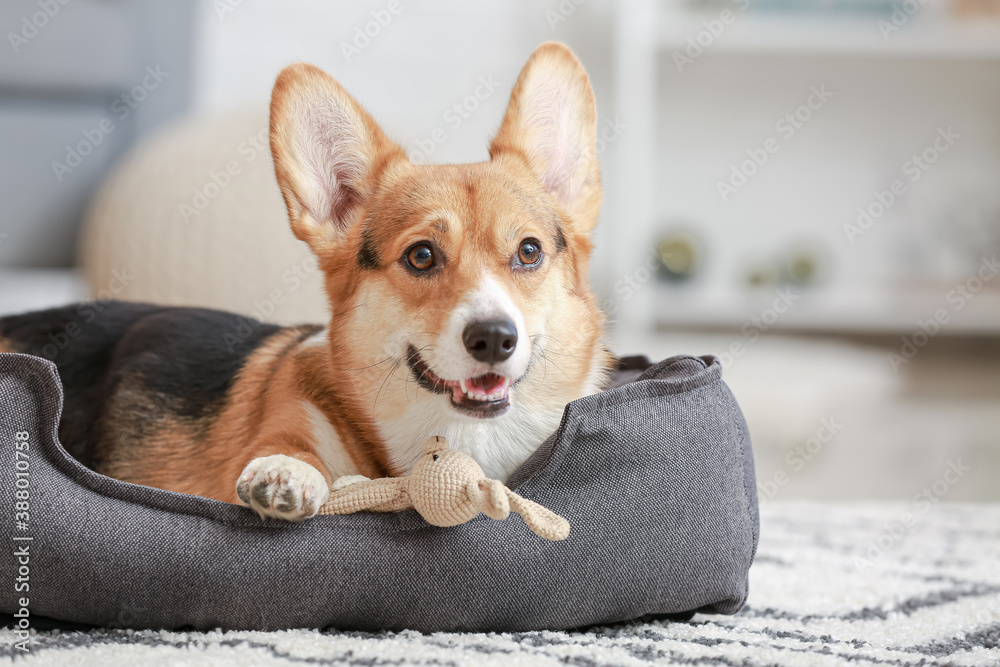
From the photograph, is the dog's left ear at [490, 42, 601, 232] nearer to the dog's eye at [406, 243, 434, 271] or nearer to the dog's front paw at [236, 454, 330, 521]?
the dog's eye at [406, 243, 434, 271]

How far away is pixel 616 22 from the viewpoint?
433 centimetres

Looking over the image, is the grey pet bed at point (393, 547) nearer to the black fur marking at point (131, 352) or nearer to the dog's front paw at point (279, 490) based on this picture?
the dog's front paw at point (279, 490)

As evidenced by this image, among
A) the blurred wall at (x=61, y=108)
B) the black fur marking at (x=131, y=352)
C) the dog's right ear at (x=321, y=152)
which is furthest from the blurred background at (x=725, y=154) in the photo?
the dog's right ear at (x=321, y=152)

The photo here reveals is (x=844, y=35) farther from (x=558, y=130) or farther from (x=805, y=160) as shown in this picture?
(x=558, y=130)

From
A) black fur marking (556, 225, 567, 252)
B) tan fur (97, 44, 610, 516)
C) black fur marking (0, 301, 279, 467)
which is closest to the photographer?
tan fur (97, 44, 610, 516)

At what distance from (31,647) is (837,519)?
6.11ft

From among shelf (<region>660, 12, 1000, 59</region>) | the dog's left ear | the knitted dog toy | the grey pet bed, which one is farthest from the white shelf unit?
the knitted dog toy

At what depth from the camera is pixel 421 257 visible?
1.45 metres

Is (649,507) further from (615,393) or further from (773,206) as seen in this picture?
(773,206)

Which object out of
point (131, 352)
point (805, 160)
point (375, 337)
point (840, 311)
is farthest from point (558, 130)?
point (805, 160)

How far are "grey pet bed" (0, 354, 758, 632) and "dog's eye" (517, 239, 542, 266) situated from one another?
267mm

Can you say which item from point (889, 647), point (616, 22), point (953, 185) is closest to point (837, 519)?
point (889, 647)

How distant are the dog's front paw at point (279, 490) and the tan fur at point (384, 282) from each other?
5.1 inches

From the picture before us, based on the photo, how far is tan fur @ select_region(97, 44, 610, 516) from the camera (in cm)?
145
